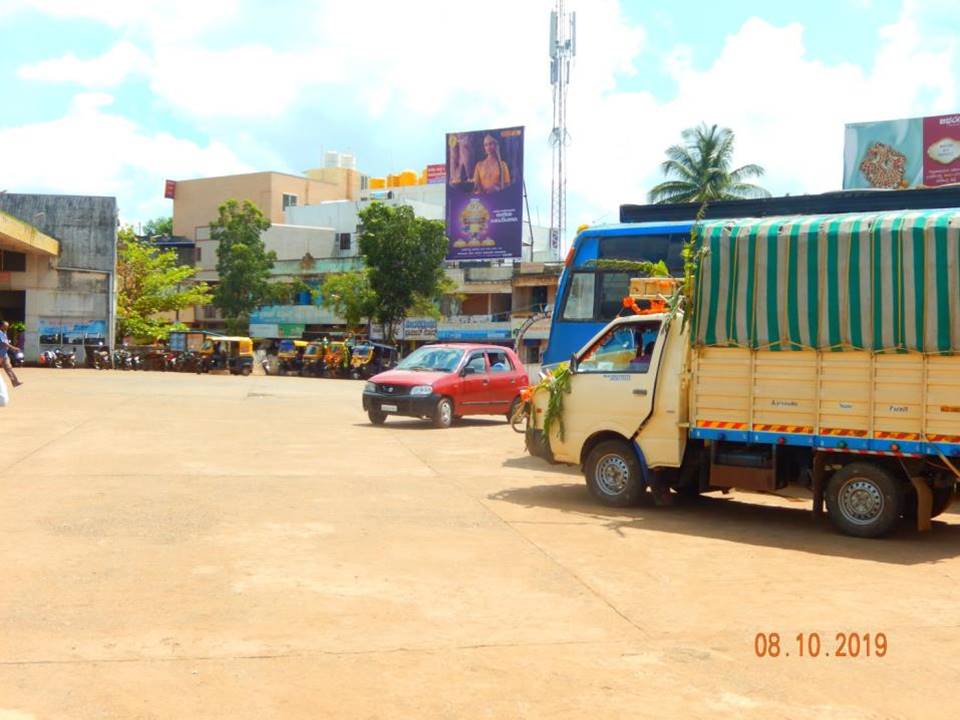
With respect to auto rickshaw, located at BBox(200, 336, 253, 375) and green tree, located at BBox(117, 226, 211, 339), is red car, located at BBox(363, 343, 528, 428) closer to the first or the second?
auto rickshaw, located at BBox(200, 336, 253, 375)

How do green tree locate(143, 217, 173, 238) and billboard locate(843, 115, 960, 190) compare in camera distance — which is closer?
billboard locate(843, 115, 960, 190)

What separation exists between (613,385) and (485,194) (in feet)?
154

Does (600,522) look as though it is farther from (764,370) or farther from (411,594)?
(411,594)

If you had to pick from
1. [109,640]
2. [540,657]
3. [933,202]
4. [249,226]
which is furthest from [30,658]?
[249,226]

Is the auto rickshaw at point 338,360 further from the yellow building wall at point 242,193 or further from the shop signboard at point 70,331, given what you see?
the yellow building wall at point 242,193

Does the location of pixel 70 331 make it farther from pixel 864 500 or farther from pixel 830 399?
pixel 864 500

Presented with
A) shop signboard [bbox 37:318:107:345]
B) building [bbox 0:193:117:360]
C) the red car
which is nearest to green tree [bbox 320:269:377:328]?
→ building [bbox 0:193:117:360]

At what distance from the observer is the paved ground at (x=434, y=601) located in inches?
183

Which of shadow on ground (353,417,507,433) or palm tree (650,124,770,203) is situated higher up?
palm tree (650,124,770,203)

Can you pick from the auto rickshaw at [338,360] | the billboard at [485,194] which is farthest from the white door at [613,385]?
the billboard at [485,194]

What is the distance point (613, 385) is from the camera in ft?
33.9

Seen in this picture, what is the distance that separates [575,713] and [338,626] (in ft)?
5.70

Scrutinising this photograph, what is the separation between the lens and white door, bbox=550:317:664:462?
10.1 meters

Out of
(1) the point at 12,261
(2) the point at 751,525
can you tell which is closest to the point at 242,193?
(1) the point at 12,261
